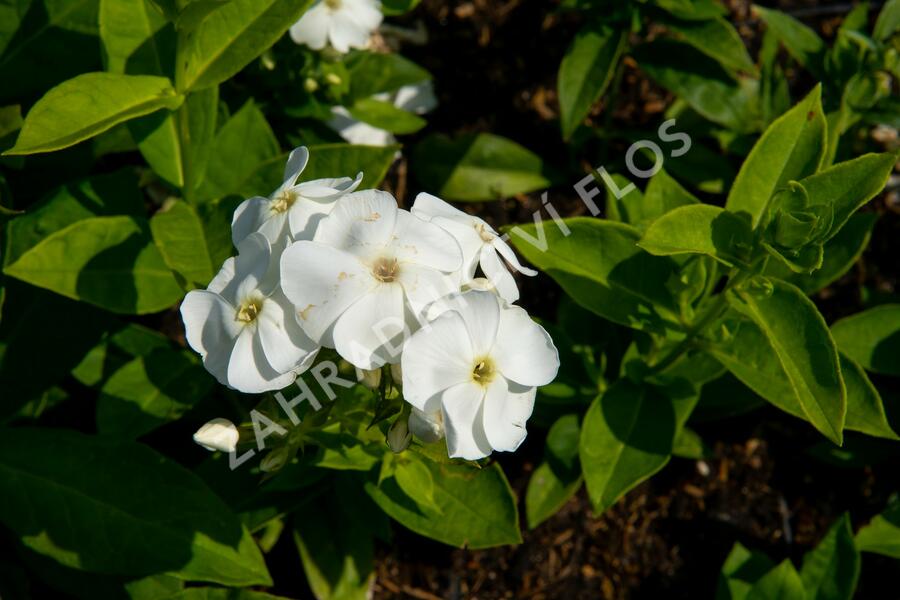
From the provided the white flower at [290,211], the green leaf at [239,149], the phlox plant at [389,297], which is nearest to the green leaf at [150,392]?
the phlox plant at [389,297]

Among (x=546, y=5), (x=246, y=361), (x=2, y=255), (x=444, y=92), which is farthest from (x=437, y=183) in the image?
(x=246, y=361)

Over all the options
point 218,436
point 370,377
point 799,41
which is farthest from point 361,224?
point 799,41

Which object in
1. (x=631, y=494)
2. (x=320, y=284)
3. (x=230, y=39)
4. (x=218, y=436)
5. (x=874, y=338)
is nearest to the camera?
(x=320, y=284)

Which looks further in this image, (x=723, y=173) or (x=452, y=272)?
(x=723, y=173)

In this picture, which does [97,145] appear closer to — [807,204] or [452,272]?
[452,272]

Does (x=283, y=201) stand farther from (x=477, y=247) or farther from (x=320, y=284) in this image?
(x=477, y=247)

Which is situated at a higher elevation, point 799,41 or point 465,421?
point 799,41
